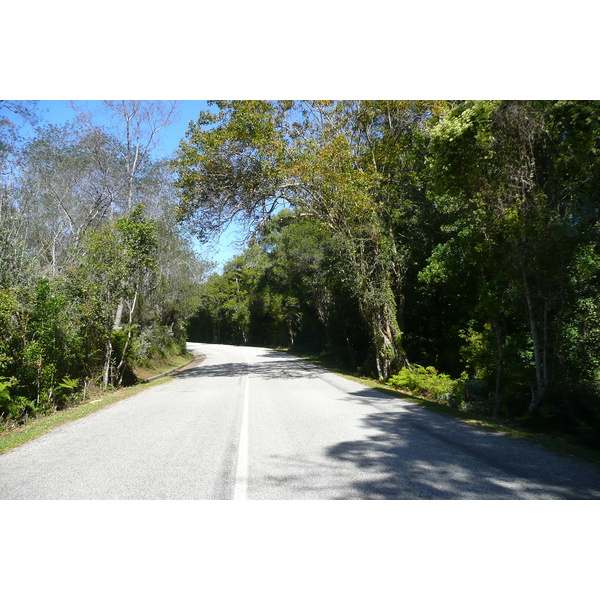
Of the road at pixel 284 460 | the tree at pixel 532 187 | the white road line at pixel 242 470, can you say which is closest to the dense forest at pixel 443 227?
the tree at pixel 532 187

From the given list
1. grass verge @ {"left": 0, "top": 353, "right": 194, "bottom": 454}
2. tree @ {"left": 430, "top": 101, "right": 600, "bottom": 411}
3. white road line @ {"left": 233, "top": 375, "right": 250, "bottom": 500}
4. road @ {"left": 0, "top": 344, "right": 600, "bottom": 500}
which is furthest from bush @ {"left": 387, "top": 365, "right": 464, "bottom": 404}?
grass verge @ {"left": 0, "top": 353, "right": 194, "bottom": 454}

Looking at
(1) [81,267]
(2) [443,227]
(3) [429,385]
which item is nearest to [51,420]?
(1) [81,267]

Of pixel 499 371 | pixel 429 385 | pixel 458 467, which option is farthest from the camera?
pixel 429 385

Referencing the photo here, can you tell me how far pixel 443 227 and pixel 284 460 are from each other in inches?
432

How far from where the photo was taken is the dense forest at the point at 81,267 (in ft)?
28.5

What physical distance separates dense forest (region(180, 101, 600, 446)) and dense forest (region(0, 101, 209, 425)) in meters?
4.06

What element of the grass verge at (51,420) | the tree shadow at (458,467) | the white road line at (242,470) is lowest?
the grass verge at (51,420)

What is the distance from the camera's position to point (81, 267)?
37.5ft

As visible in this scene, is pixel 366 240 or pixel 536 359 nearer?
pixel 536 359

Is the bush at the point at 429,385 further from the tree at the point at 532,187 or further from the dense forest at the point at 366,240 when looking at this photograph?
the tree at the point at 532,187

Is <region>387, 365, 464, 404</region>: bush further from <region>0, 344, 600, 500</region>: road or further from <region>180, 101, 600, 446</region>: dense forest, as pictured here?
<region>0, 344, 600, 500</region>: road

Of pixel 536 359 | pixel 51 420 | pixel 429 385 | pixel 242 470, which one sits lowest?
pixel 51 420

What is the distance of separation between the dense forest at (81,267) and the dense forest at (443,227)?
13.3 ft

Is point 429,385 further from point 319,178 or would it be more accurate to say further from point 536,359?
point 319,178
